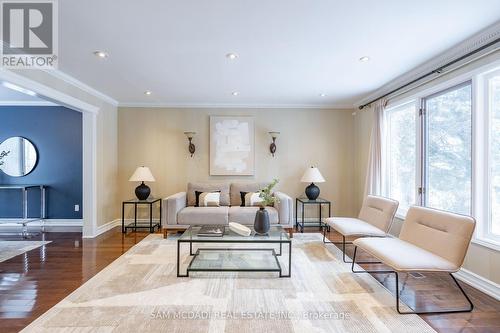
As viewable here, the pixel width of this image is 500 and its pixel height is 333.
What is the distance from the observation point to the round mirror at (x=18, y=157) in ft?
17.4

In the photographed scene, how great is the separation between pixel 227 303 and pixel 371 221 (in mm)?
2308

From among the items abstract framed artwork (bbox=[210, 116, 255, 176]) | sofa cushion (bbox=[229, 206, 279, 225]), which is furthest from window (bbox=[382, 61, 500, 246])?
abstract framed artwork (bbox=[210, 116, 255, 176])

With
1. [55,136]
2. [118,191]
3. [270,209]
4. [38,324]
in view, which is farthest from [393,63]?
[55,136]

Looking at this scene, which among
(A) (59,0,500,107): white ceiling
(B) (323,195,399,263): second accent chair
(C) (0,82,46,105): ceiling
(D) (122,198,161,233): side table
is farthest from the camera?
(C) (0,82,46,105): ceiling

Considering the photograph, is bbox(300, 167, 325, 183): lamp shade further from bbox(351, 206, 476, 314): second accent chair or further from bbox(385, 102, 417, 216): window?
bbox(351, 206, 476, 314): second accent chair

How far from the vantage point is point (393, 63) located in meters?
3.34

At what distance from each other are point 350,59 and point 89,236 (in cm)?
478

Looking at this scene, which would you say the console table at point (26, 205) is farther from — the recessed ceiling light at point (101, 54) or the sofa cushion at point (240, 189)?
the sofa cushion at point (240, 189)

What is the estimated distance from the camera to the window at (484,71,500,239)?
2.62m

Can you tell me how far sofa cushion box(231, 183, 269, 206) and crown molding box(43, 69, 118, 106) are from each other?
285cm

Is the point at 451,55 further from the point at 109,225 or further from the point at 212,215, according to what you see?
the point at 109,225

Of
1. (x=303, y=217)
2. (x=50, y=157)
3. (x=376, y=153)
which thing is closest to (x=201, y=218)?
(x=303, y=217)

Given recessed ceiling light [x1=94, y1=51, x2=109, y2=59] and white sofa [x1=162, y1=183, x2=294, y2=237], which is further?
white sofa [x1=162, y1=183, x2=294, y2=237]

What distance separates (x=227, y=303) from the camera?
2359mm
